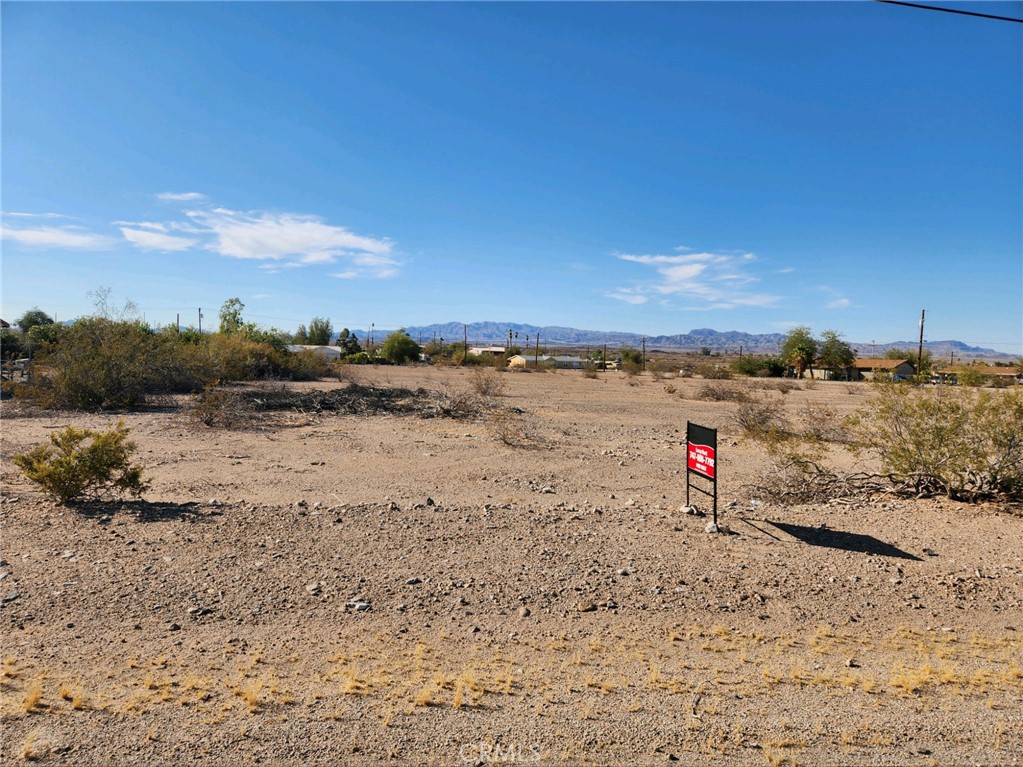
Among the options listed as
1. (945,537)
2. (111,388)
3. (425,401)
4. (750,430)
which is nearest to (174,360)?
(111,388)

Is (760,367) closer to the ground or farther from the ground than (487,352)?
closer to the ground

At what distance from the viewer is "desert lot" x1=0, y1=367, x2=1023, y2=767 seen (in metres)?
4.08

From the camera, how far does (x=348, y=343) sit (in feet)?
289

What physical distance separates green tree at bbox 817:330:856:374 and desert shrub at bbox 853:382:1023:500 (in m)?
74.0

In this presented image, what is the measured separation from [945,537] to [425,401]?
19.0 metres

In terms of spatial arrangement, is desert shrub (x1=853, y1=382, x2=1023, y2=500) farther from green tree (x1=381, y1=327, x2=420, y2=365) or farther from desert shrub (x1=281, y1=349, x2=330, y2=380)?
green tree (x1=381, y1=327, x2=420, y2=365)

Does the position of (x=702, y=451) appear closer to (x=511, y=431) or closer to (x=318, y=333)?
(x=511, y=431)

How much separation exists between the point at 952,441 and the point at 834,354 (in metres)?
76.1

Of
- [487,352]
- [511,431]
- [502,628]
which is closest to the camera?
[502,628]

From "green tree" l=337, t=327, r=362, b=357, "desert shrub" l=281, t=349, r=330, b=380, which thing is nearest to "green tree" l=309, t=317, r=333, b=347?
"green tree" l=337, t=327, r=362, b=357

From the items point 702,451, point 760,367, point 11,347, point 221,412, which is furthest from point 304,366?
point 760,367

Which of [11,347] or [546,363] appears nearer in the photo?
[11,347]

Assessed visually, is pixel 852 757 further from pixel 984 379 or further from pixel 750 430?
pixel 750 430

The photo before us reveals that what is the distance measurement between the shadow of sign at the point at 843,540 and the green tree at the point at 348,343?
73844 mm
